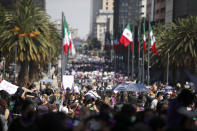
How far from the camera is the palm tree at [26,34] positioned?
49219mm

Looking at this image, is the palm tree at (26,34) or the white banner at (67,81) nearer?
the white banner at (67,81)

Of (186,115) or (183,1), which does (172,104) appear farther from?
(183,1)

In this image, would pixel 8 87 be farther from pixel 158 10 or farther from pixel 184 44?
pixel 158 10

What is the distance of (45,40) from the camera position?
50375mm

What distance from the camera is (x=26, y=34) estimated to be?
49.2 meters

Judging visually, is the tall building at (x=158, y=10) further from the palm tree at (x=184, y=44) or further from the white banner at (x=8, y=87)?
the white banner at (x=8, y=87)

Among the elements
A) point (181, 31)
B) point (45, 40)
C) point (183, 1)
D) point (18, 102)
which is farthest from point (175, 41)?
point (18, 102)

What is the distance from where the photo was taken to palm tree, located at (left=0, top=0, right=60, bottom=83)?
49219 millimetres

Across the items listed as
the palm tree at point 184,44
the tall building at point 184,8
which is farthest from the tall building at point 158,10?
the palm tree at point 184,44

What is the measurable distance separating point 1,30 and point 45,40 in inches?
142

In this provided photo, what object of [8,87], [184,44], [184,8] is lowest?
[184,44]

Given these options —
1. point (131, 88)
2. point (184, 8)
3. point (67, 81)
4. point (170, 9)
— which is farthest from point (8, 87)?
point (170, 9)

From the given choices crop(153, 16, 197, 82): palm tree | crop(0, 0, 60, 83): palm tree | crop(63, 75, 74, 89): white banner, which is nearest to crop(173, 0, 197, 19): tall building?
crop(153, 16, 197, 82): palm tree

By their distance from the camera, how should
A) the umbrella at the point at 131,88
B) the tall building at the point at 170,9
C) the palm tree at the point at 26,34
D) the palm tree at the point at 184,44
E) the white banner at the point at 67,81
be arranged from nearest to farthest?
the umbrella at the point at 131,88
the white banner at the point at 67,81
the palm tree at the point at 26,34
the palm tree at the point at 184,44
the tall building at the point at 170,9
